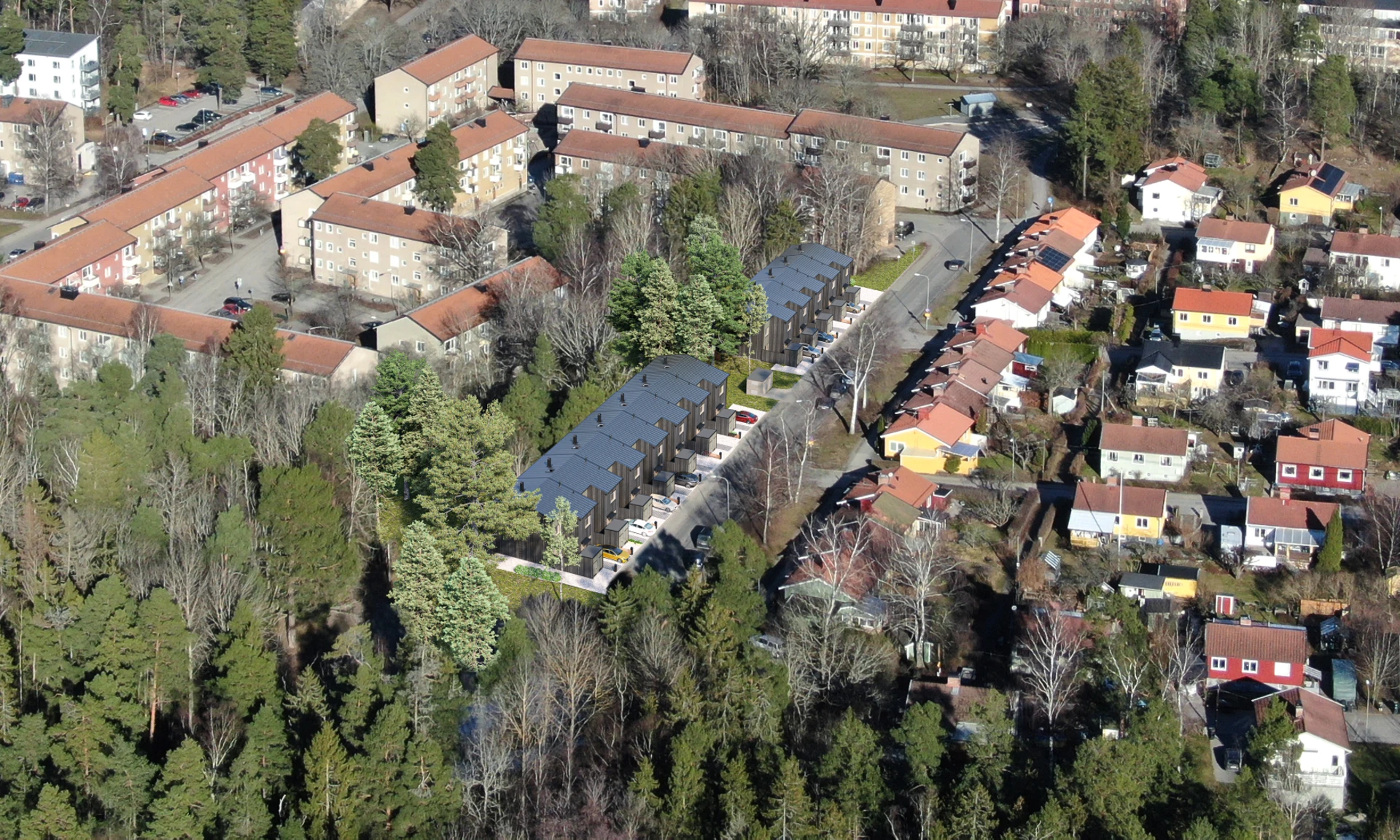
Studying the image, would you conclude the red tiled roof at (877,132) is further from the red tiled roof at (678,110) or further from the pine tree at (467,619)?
the pine tree at (467,619)

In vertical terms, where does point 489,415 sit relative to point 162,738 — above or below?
above

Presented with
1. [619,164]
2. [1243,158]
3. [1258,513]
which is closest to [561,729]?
[1258,513]

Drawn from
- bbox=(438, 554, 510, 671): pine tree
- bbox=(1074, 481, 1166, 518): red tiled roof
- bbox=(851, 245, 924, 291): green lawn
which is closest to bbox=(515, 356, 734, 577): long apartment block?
bbox=(438, 554, 510, 671): pine tree

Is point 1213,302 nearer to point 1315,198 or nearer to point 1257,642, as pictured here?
point 1315,198

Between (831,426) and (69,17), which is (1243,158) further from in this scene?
(69,17)

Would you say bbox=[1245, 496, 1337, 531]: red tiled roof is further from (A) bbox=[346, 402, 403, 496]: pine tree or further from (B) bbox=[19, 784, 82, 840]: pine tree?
(B) bbox=[19, 784, 82, 840]: pine tree

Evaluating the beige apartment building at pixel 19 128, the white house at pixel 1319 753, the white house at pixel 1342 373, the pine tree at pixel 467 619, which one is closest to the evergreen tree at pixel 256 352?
the pine tree at pixel 467 619

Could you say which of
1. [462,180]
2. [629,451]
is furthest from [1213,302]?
[462,180]
